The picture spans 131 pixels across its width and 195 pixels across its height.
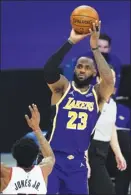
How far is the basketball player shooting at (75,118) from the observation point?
19.0 ft

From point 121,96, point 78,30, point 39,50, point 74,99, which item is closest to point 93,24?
point 78,30

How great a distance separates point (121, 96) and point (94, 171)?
2.25 metres

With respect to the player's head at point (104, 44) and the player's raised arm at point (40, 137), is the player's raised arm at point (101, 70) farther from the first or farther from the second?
the player's head at point (104, 44)

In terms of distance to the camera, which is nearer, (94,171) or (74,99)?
(74,99)

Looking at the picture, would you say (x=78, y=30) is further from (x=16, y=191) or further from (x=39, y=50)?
(x=39, y=50)

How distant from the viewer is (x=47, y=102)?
9.05 m

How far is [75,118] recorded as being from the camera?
19.3ft

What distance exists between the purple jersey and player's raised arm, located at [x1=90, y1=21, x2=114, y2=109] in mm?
97

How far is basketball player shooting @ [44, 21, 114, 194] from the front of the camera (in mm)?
5781

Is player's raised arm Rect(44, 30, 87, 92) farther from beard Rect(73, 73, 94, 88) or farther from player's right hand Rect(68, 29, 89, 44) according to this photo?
beard Rect(73, 73, 94, 88)

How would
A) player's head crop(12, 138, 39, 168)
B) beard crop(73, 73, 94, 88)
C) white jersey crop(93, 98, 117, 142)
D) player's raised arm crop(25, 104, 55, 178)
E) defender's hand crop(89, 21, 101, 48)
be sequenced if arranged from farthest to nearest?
white jersey crop(93, 98, 117, 142) → beard crop(73, 73, 94, 88) → defender's hand crop(89, 21, 101, 48) → player's raised arm crop(25, 104, 55, 178) → player's head crop(12, 138, 39, 168)

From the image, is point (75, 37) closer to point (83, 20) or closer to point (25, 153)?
point (83, 20)

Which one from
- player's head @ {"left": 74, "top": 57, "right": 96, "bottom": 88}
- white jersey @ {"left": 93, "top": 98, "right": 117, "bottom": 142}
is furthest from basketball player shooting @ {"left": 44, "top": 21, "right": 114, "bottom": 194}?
white jersey @ {"left": 93, "top": 98, "right": 117, "bottom": 142}

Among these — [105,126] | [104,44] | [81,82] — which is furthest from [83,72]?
[104,44]
